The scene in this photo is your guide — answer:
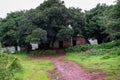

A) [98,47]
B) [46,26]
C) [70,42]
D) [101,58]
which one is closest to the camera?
[101,58]

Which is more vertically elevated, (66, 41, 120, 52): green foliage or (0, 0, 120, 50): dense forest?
(0, 0, 120, 50): dense forest

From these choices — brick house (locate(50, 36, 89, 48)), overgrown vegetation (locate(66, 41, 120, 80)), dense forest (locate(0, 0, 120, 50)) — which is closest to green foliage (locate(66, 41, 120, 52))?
overgrown vegetation (locate(66, 41, 120, 80))

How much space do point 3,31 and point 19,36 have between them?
5.93m

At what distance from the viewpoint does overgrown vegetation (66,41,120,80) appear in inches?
1061

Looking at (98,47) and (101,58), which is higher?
(98,47)

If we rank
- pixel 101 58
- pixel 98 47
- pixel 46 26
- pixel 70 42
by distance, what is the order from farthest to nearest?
pixel 70 42 → pixel 46 26 → pixel 98 47 → pixel 101 58

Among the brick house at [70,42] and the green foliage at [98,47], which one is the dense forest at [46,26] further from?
the brick house at [70,42]

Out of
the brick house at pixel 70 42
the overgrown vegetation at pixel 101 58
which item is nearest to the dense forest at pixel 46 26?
the overgrown vegetation at pixel 101 58

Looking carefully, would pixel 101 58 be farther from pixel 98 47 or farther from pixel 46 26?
pixel 46 26

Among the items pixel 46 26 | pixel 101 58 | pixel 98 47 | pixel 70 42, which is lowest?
pixel 101 58

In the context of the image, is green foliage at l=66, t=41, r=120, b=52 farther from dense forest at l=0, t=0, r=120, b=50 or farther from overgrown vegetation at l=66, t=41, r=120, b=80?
dense forest at l=0, t=0, r=120, b=50

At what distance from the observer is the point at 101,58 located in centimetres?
3600

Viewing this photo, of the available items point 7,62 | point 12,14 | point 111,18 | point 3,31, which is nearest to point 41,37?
point 3,31

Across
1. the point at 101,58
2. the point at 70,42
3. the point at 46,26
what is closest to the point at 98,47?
the point at 46,26
